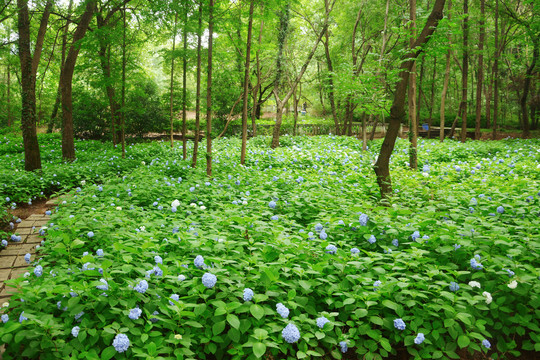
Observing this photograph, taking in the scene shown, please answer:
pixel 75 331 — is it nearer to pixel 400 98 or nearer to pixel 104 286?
pixel 104 286

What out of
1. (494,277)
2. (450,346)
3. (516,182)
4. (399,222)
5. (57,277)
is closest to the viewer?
(450,346)

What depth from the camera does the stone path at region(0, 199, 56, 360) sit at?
313cm

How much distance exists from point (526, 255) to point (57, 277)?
341 cm

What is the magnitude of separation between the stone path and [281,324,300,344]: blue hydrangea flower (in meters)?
2.45

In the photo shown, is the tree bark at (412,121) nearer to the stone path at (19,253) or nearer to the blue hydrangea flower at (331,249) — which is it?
the blue hydrangea flower at (331,249)

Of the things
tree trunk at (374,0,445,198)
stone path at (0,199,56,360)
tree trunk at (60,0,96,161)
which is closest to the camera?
stone path at (0,199,56,360)

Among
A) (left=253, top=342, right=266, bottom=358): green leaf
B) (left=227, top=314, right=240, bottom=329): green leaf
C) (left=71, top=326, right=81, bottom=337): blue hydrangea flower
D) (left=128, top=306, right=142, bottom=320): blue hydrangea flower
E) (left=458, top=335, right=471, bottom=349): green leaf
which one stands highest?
(left=128, top=306, right=142, bottom=320): blue hydrangea flower

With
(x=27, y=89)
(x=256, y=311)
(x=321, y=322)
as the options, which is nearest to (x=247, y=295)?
(x=256, y=311)

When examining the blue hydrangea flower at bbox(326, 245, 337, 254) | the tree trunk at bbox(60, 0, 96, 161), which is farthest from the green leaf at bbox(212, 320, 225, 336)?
the tree trunk at bbox(60, 0, 96, 161)

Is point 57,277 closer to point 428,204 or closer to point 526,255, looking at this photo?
point 526,255

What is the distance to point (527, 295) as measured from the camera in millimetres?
2217

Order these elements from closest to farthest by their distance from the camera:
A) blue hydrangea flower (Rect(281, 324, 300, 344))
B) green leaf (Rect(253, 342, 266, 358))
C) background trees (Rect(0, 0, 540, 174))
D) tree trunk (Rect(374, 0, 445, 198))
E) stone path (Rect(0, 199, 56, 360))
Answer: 1. green leaf (Rect(253, 342, 266, 358))
2. blue hydrangea flower (Rect(281, 324, 300, 344))
3. stone path (Rect(0, 199, 56, 360))
4. tree trunk (Rect(374, 0, 445, 198))
5. background trees (Rect(0, 0, 540, 174))

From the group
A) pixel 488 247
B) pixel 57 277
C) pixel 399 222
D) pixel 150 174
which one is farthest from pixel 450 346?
pixel 150 174

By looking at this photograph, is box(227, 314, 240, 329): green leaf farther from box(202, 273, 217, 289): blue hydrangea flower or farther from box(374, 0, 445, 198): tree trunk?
box(374, 0, 445, 198): tree trunk
